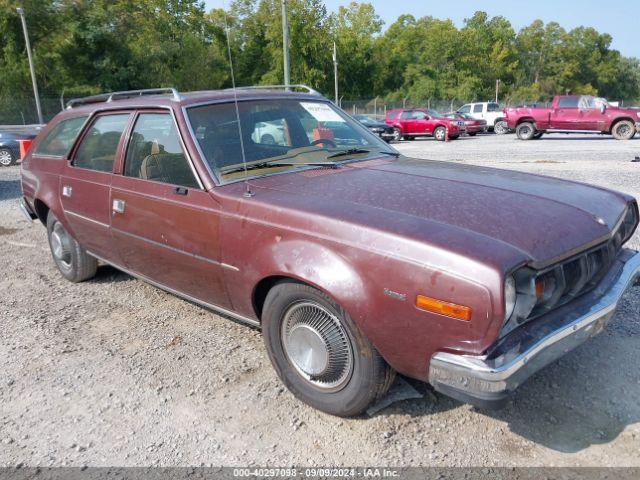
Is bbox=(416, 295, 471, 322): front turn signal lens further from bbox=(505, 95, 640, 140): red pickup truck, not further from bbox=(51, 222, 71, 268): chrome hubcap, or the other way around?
Answer: bbox=(505, 95, 640, 140): red pickup truck

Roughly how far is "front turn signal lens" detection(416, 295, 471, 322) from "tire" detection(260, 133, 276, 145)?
183 cm

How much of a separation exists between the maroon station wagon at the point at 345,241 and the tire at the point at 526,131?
1934 centimetres

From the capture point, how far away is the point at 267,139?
3.70 meters

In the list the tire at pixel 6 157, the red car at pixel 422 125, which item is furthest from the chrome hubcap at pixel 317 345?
the red car at pixel 422 125

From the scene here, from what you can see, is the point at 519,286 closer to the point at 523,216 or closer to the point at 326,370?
the point at 523,216

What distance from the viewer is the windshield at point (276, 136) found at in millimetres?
3359

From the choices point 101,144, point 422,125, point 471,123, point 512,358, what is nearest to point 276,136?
point 101,144

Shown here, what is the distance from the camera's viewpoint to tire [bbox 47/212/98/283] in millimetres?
4793

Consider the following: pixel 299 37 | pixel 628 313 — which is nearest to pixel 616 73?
pixel 299 37

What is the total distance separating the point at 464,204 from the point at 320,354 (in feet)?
3.51

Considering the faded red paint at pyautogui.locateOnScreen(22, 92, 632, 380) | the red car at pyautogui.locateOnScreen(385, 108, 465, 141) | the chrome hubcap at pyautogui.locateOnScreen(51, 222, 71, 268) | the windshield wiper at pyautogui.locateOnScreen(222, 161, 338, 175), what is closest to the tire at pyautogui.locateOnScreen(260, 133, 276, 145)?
the windshield wiper at pyautogui.locateOnScreen(222, 161, 338, 175)

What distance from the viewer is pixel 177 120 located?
3.42m

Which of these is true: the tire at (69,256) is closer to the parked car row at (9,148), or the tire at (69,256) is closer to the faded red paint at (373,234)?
the faded red paint at (373,234)

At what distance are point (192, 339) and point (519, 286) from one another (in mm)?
2341
